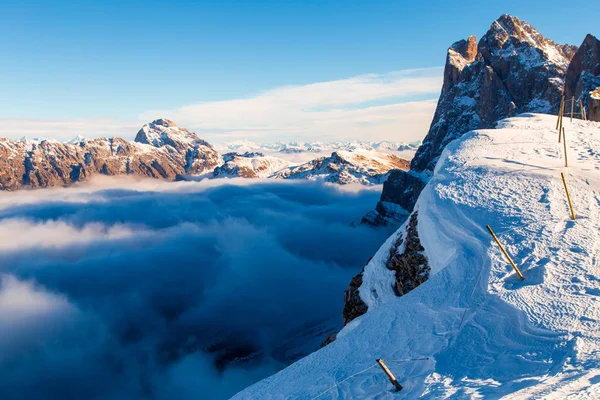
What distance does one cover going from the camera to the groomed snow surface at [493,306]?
1281cm

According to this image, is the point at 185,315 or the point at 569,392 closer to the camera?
the point at 569,392

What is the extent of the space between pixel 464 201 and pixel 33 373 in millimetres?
192687

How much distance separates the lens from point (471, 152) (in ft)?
116

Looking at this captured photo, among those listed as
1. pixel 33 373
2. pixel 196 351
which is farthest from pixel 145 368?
pixel 33 373

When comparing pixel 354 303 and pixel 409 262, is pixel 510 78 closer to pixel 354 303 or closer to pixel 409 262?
pixel 354 303

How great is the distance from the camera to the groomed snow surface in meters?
12.8

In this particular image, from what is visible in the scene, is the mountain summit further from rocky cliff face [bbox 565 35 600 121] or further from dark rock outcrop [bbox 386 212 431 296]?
dark rock outcrop [bbox 386 212 431 296]

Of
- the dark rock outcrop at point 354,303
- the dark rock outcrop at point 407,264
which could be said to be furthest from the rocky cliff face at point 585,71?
the dark rock outcrop at point 354,303

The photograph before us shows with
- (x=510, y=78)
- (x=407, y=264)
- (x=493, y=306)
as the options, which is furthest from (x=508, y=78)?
(x=493, y=306)

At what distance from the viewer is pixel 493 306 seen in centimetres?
1631

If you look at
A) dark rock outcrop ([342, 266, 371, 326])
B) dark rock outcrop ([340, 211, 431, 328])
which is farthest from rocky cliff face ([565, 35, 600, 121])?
dark rock outcrop ([342, 266, 371, 326])

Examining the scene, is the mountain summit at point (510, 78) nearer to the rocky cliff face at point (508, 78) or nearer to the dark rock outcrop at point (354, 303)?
the rocky cliff face at point (508, 78)

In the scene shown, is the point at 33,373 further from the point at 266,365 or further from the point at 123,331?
the point at 266,365

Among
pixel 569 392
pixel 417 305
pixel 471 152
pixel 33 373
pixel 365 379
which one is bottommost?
pixel 33 373
